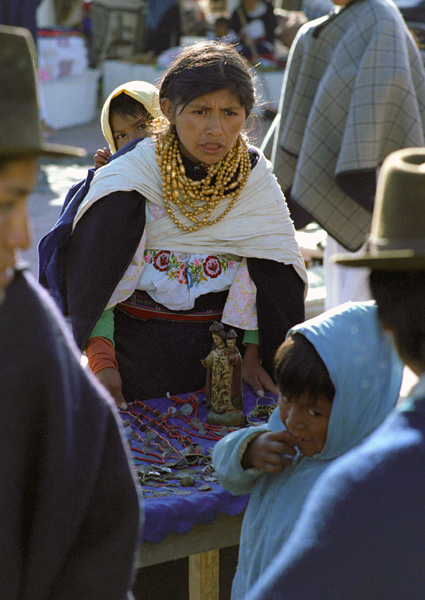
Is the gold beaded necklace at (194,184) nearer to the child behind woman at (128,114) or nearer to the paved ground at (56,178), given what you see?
the child behind woman at (128,114)

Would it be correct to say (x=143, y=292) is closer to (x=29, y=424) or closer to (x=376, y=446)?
(x=29, y=424)

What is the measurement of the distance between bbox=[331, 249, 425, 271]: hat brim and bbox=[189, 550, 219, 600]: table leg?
1386mm

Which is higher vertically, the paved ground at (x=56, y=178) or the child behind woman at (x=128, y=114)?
the child behind woman at (x=128, y=114)

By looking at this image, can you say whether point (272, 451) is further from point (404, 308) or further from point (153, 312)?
point (153, 312)

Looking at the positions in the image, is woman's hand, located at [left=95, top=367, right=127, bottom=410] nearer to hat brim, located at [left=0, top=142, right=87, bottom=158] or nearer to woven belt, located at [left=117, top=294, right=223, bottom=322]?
woven belt, located at [left=117, top=294, right=223, bottom=322]

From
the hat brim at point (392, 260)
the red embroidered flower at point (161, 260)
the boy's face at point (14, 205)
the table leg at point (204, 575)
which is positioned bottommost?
the table leg at point (204, 575)

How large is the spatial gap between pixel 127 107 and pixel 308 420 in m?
2.19

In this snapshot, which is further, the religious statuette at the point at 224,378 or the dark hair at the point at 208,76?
the dark hair at the point at 208,76

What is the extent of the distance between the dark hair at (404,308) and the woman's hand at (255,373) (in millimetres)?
1688

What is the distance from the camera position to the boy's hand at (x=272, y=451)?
1993 mm

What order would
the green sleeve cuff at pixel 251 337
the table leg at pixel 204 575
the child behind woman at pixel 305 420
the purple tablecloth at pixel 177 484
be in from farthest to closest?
the green sleeve cuff at pixel 251 337, the table leg at pixel 204 575, the purple tablecloth at pixel 177 484, the child behind woman at pixel 305 420

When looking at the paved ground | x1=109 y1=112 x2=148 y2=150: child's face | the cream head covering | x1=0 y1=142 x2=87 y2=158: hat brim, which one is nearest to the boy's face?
x1=0 y1=142 x2=87 y2=158: hat brim

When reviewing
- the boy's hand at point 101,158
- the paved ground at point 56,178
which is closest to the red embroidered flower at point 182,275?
the boy's hand at point 101,158

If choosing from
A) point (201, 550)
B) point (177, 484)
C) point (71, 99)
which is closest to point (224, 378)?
point (177, 484)
